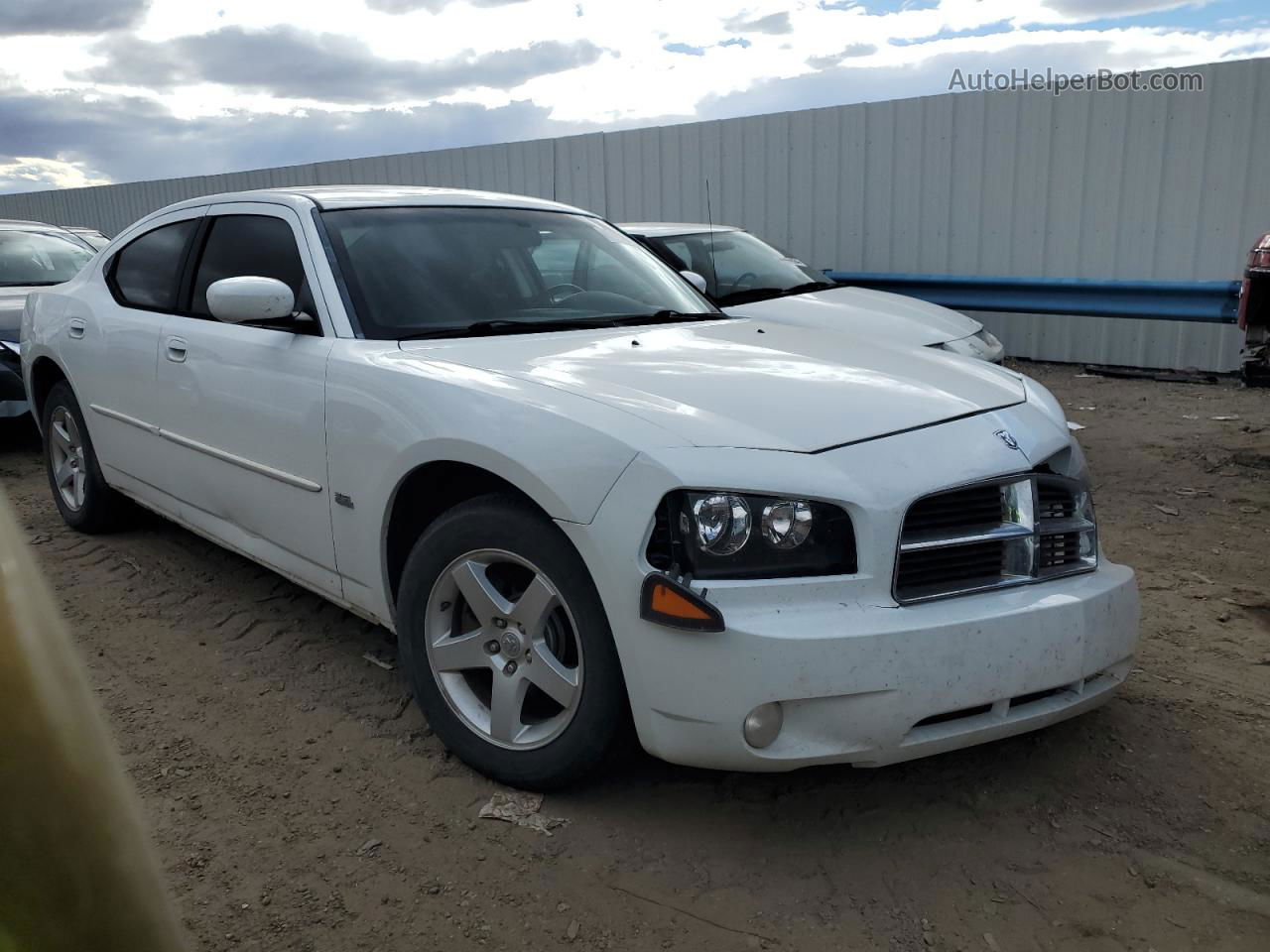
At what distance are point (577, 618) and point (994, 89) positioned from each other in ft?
30.6

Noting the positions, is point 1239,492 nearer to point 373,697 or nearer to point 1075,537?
point 1075,537

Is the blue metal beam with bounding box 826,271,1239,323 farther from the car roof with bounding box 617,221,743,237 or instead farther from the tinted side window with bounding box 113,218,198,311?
the tinted side window with bounding box 113,218,198,311

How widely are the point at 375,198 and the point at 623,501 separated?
206 cm

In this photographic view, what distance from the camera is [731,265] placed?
25.1 ft

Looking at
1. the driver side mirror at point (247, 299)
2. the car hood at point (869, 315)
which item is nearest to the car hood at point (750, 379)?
the driver side mirror at point (247, 299)

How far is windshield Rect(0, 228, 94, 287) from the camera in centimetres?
Answer: 839

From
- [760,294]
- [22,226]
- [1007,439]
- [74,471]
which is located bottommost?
[74,471]

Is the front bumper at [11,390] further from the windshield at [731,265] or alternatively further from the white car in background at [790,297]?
the windshield at [731,265]

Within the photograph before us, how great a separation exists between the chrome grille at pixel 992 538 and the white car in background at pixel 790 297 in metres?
3.44

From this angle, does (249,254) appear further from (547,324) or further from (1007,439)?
(1007,439)

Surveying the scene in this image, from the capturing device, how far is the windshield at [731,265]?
24.4 ft

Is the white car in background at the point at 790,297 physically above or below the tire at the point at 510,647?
above

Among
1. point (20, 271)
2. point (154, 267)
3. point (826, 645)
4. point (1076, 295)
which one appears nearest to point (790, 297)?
point (1076, 295)

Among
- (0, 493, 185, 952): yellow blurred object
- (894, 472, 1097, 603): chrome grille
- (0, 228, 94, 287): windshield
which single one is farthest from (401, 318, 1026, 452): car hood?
(0, 228, 94, 287): windshield
